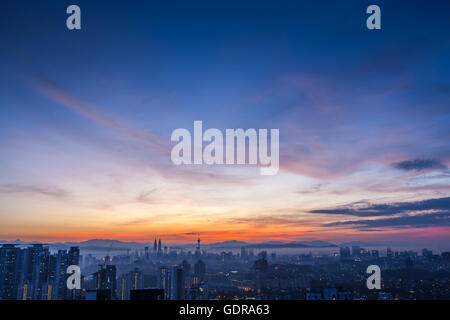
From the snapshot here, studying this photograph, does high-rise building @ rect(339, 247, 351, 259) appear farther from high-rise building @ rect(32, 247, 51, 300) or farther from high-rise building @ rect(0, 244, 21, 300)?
high-rise building @ rect(0, 244, 21, 300)

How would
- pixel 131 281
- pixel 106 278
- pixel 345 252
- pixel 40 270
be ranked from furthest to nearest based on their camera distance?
1. pixel 131 281
2. pixel 106 278
3. pixel 40 270
4. pixel 345 252

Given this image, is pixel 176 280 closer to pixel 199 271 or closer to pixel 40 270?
pixel 199 271

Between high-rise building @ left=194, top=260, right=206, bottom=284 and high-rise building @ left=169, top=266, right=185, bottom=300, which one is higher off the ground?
high-rise building @ left=194, top=260, right=206, bottom=284

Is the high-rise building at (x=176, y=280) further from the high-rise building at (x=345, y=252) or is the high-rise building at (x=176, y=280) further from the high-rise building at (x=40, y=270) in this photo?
the high-rise building at (x=345, y=252)

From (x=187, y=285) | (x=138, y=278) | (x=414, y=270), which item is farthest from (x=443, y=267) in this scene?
(x=138, y=278)

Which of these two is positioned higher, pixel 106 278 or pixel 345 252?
pixel 345 252

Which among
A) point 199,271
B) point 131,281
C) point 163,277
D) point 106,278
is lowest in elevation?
point 131,281

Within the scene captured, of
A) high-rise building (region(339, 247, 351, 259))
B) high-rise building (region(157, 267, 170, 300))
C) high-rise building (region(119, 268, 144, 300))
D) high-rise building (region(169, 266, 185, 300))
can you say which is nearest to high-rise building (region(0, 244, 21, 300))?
high-rise building (region(119, 268, 144, 300))

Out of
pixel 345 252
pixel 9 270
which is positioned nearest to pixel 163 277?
pixel 9 270

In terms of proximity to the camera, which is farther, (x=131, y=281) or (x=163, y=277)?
(x=163, y=277)
